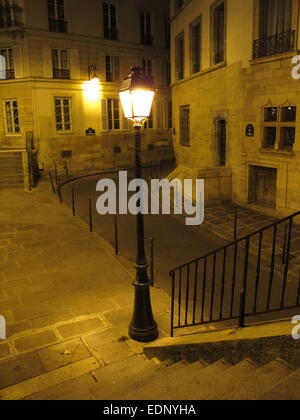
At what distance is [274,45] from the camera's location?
1054 centimetres

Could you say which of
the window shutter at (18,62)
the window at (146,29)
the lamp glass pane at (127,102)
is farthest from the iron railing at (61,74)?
the lamp glass pane at (127,102)

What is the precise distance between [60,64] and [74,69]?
796 mm

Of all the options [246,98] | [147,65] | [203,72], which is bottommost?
[246,98]

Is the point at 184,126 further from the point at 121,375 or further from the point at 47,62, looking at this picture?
the point at 121,375

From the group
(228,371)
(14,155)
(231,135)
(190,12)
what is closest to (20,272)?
(228,371)

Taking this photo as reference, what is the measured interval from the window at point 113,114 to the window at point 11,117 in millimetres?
5383

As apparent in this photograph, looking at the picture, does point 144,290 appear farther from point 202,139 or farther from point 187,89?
point 187,89

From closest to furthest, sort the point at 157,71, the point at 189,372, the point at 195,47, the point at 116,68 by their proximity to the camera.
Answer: the point at 189,372 → the point at 195,47 → the point at 116,68 → the point at 157,71

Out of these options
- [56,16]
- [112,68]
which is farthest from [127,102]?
[112,68]

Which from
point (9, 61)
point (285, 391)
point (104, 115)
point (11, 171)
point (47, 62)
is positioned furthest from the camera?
point (104, 115)

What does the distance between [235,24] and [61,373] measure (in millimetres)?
12026

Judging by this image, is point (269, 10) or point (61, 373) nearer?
point (61, 373)

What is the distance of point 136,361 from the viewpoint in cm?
421

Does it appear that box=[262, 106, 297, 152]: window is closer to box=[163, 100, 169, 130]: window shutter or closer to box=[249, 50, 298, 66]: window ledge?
box=[249, 50, 298, 66]: window ledge
